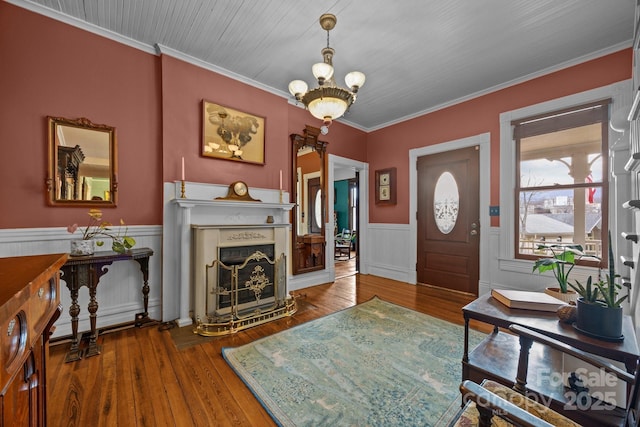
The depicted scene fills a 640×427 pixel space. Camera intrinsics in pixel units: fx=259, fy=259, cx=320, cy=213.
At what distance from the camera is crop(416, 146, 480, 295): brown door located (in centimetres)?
377

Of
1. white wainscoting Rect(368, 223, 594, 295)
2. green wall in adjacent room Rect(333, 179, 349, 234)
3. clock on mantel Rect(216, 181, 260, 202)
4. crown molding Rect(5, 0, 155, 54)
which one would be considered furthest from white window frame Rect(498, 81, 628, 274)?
green wall in adjacent room Rect(333, 179, 349, 234)

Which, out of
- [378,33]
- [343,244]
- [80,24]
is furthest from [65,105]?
[343,244]

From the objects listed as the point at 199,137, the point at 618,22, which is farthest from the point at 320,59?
the point at 618,22

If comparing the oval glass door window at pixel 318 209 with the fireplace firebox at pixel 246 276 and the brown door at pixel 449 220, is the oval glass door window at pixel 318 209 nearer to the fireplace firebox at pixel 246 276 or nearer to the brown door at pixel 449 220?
the fireplace firebox at pixel 246 276

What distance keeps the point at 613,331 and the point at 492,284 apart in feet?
8.73

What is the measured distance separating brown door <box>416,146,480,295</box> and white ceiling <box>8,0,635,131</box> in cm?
118

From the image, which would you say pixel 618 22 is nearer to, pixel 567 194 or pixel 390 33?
pixel 567 194

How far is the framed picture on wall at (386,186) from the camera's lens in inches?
184

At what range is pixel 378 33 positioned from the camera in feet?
8.05

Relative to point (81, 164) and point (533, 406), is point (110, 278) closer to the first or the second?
point (81, 164)

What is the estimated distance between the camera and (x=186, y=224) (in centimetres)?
269

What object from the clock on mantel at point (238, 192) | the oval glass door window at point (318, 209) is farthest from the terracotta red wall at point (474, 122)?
the clock on mantel at point (238, 192)

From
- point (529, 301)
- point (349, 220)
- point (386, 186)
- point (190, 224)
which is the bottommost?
point (529, 301)

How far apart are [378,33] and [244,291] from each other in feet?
9.71
